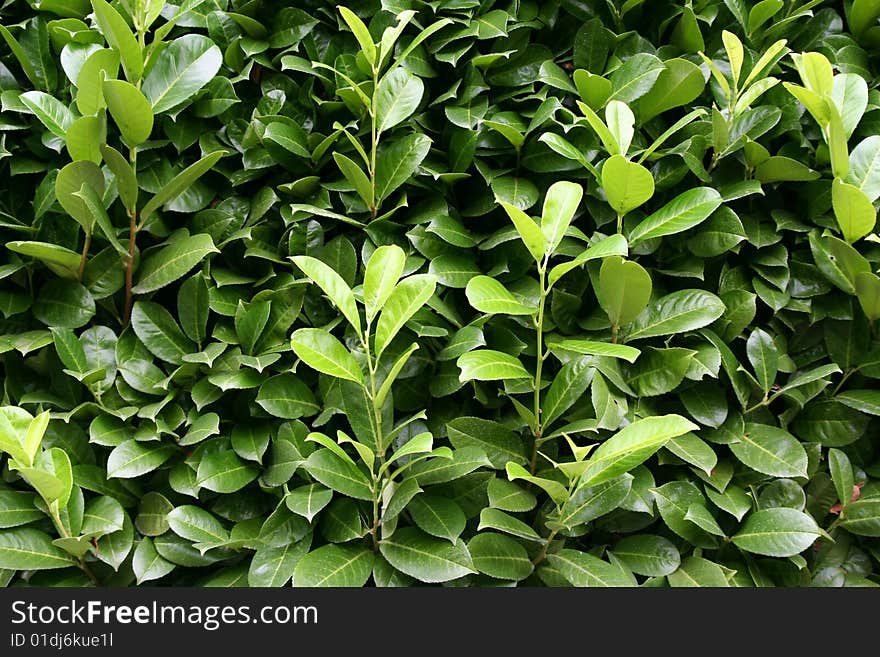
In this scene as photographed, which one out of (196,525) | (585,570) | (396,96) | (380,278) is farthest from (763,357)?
(196,525)

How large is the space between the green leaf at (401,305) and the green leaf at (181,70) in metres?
0.57

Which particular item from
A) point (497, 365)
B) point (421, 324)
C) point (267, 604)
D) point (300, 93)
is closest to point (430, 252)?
point (421, 324)

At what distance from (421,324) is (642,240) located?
433 mm

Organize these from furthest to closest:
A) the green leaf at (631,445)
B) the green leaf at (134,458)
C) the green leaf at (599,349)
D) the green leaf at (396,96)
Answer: the green leaf at (396,96), the green leaf at (134,458), the green leaf at (599,349), the green leaf at (631,445)

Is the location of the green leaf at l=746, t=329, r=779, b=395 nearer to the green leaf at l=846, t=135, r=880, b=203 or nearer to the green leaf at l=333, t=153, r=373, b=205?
the green leaf at l=846, t=135, r=880, b=203

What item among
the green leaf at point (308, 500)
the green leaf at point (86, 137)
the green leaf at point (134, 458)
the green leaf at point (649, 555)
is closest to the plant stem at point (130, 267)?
the green leaf at point (86, 137)

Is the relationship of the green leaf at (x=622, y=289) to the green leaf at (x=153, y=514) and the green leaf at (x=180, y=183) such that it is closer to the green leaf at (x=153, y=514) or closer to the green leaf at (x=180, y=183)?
the green leaf at (x=180, y=183)

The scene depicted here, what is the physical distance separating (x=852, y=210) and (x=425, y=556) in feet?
3.18

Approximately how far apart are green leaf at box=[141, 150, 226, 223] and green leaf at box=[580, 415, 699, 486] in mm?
841

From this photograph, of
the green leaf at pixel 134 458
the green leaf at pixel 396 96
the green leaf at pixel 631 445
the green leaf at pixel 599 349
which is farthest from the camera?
the green leaf at pixel 396 96

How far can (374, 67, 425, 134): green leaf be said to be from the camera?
137 centimetres

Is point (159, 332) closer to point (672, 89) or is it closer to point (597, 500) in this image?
point (597, 500)

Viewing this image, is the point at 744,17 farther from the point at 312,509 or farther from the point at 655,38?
the point at 312,509

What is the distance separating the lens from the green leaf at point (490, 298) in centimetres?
118
